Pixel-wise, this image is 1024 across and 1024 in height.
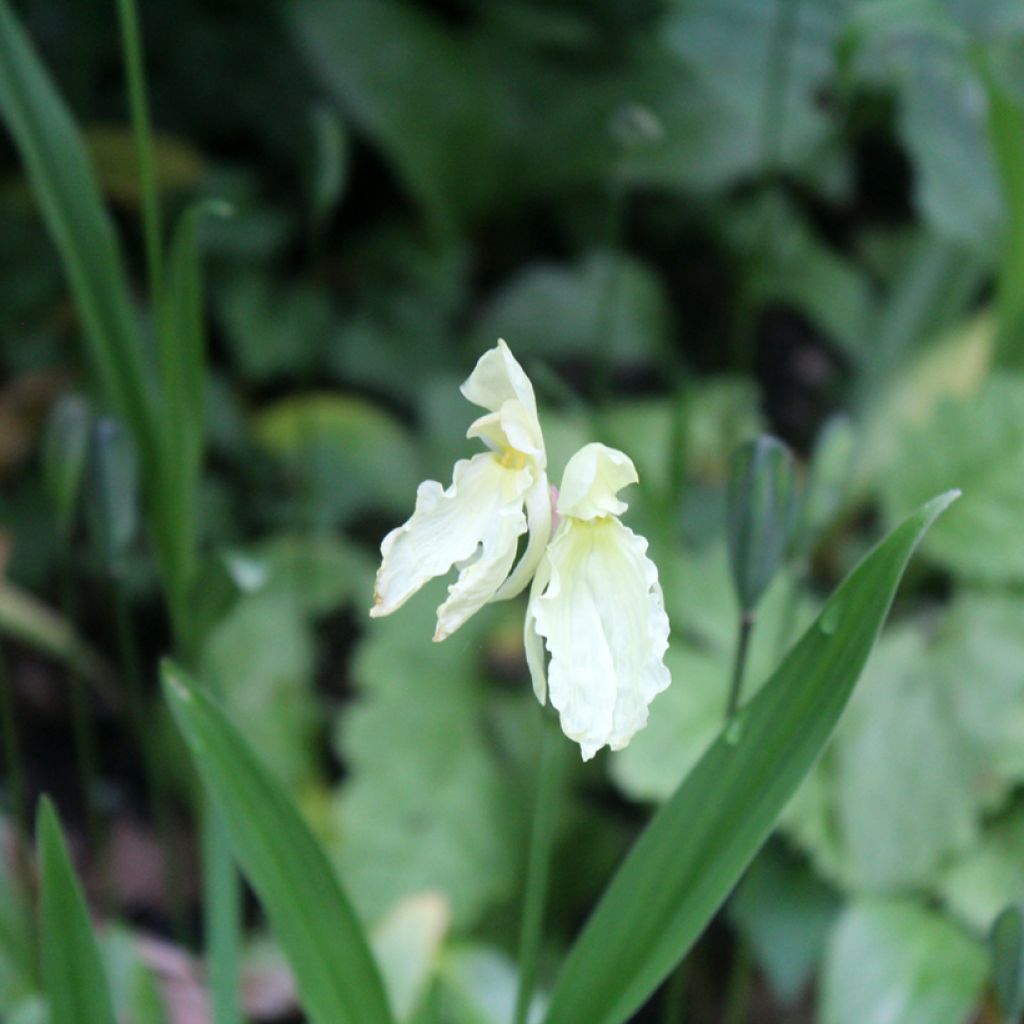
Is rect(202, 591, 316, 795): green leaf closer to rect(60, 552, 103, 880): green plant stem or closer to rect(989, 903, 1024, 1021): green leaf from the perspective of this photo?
rect(60, 552, 103, 880): green plant stem

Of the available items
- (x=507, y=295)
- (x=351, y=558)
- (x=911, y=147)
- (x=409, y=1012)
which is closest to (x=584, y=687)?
(x=409, y=1012)

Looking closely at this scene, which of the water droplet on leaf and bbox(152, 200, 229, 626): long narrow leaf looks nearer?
the water droplet on leaf

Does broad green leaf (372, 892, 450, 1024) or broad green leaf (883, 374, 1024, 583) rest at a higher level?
broad green leaf (883, 374, 1024, 583)

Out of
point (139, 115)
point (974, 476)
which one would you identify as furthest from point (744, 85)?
point (139, 115)

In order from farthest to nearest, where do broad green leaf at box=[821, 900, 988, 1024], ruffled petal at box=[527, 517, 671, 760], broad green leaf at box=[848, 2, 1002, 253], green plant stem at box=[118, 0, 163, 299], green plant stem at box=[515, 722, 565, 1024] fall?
1. broad green leaf at box=[848, 2, 1002, 253]
2. broad green leaf at box=[821, 900, 988, 1024]
3. green plant stem at box=[118, 0, 163, 299]
4. green plant stem at box=[515, 722, 565, 1024]
5. ruffled petal at box=[527, 517, 671, 760]

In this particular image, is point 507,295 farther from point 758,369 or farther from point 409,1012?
point 409,1012

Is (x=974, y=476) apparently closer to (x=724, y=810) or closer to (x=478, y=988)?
(x=478, y=988)

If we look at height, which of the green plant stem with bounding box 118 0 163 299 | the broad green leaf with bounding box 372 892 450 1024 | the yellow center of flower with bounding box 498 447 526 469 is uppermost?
the green plant stem with bounding box 118 0 163 299

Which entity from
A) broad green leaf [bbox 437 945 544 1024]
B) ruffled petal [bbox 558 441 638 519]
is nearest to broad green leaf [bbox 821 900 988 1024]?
broad green leaf [bbox 437 945 544 1024]
